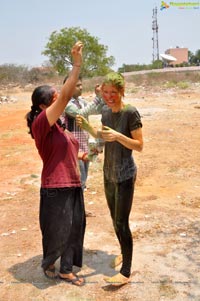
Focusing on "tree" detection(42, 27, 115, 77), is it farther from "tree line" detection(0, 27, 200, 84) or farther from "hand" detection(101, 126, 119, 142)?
"hand" detection(101, 126, 119, 142)

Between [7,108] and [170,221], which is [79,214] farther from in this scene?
[7,108]

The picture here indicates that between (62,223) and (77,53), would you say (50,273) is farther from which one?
(77,53)

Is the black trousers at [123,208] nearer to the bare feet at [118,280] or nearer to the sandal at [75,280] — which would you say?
the bare feet at [118,280]

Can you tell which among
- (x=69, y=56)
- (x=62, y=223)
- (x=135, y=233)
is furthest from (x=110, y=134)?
(x=69, y=56)

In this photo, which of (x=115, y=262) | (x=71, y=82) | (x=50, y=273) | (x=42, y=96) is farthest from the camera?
(x=115, y=262)

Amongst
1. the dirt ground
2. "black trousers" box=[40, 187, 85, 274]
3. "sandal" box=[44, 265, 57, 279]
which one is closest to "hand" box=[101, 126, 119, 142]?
"black trousers" box=[40, 187, 85, 274]

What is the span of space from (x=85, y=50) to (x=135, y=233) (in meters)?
32.7

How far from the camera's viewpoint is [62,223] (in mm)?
2893

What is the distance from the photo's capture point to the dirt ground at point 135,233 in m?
3.01

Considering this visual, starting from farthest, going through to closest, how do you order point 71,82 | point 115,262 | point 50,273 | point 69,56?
point 69,56 < point 115,262 < point 50,273 < point 71,82

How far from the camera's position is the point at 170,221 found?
434cm

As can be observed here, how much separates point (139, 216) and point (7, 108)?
14.0 meters

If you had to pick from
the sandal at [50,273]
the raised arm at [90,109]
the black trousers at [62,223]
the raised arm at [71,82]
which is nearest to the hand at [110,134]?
the raised arm at [71,82]

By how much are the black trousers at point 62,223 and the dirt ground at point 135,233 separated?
27cm
